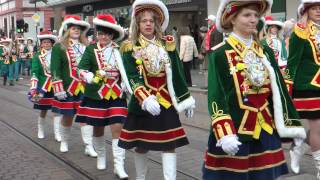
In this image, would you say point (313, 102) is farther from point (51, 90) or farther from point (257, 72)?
point (51, 90)

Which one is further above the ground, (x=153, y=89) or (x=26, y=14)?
(x=26, y=14)

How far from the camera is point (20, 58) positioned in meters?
27.7

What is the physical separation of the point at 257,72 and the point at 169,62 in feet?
5.09

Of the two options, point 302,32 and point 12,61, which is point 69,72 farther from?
point 12,61

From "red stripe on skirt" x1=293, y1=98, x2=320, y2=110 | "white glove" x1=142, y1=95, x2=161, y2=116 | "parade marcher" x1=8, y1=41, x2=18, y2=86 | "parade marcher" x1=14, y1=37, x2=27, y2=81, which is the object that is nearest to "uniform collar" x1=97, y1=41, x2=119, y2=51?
"white glove" x1=142, y1=95, x2=161, y2=116

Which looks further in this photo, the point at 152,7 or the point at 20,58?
the point at 20,58

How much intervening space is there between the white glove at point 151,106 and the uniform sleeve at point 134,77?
114 mm

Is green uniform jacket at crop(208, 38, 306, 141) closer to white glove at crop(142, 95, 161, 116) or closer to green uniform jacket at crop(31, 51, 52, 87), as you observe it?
white glove at crop(142, 95, 161, 116)

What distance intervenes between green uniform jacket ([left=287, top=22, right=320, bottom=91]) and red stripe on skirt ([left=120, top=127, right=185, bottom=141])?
142 centimetres

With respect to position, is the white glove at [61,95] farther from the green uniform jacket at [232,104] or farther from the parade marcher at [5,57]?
the parade marcher at [5,57]

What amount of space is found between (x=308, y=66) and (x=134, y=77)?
1.93 m

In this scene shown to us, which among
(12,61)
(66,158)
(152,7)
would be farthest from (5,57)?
(152,7)

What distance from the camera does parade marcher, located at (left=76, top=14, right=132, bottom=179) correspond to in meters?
6.72

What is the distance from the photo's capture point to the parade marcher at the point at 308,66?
584cm
